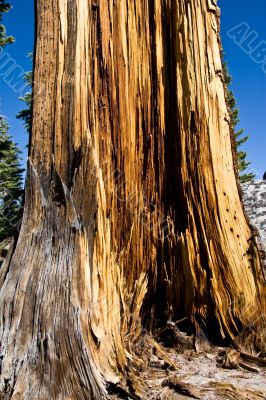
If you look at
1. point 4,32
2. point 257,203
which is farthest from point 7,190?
point 257,203

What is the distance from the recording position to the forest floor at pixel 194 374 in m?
2.05

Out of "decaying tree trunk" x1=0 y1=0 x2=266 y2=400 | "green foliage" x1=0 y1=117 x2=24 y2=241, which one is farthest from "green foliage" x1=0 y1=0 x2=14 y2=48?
"decaying tree trunk" x1=0 y1=0 x2=266 y2=400

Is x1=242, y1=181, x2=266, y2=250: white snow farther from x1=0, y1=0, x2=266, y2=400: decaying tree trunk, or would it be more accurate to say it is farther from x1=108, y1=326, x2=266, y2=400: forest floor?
x1=108, y1=326, x2=266, y2=400: forest floor

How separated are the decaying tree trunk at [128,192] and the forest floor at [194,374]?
0.12 m

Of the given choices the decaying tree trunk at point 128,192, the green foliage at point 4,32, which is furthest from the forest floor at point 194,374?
the green foliage at point 4,32

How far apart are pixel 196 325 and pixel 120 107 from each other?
182 centimetres

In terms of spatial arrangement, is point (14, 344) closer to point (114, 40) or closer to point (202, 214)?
point (202, 214)

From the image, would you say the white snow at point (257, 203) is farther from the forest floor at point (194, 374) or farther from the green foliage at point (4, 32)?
the green foliage at point (4, 32)

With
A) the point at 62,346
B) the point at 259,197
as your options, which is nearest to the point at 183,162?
the point at 62,346

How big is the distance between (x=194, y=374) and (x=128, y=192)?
1.40m

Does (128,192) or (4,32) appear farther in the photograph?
(4,32)

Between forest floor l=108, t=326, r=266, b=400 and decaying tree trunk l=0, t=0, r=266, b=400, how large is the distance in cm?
12

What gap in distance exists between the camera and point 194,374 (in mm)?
2314

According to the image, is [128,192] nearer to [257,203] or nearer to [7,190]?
[257,203]
